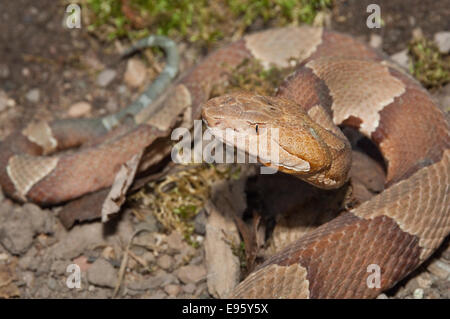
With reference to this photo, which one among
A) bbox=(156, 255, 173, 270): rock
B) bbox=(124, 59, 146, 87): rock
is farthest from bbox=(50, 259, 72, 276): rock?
bbox=(124, 59, 146, 87): rock

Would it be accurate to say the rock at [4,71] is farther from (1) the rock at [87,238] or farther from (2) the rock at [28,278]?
(2) the rock at [28,278]

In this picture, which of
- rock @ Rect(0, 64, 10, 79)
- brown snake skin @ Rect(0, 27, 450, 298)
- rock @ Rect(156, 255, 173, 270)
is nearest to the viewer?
brown snake skin @ Rect(0, 27, 450, 298)

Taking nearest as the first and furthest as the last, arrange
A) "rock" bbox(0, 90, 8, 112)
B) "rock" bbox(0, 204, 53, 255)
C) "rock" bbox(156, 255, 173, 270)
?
"rock" bbox(156, 255, 173, 270), "rock" bbox(0, 204, 53, 255), "rock" bbox(0, 90, 8, 112)

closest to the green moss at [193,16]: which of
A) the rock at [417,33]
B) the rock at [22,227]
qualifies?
the rock at [417,33]

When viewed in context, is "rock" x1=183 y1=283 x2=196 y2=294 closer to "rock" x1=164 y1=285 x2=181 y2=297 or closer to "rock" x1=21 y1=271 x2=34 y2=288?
"rock" x1=164 y1=285 x2=181 y2=297

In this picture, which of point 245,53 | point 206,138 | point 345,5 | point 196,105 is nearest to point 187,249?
point 206,138
